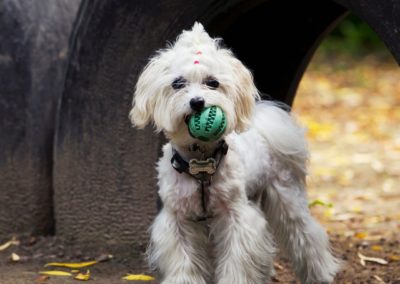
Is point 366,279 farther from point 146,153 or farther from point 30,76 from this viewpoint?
point 30,76

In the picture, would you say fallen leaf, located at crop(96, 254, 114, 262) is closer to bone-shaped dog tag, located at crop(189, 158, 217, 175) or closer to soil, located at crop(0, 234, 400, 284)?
soil, located at crop(0, 234, 400, 284)

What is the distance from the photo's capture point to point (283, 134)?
203 inches

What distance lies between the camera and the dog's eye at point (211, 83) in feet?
14.5

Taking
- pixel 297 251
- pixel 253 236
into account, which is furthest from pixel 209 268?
pixel 297 251

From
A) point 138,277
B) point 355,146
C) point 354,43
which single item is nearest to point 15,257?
point 138,277

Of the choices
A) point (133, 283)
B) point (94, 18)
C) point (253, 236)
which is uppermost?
A: point (94, 18)

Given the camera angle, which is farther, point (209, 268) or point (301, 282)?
point (301, 282)

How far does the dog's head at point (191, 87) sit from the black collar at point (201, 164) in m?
0.14

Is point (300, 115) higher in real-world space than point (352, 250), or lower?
higher

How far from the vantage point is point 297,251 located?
5.24m

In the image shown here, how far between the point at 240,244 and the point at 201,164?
1.40 feet

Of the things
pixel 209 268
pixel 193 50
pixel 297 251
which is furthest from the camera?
pixel 297 251

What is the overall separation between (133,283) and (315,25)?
2.11 metres

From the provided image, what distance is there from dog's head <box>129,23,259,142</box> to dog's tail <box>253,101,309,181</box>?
1.77 feet
